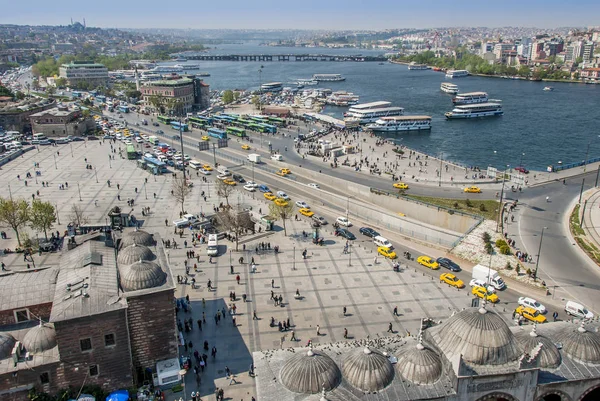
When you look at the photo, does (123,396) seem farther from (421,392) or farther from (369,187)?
(369,187)

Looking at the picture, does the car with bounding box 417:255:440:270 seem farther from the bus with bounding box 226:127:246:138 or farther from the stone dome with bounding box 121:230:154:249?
the bus with bounding box 226:127:246:138

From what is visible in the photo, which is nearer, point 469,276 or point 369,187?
point 469,276

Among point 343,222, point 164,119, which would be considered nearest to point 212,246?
point 343,222

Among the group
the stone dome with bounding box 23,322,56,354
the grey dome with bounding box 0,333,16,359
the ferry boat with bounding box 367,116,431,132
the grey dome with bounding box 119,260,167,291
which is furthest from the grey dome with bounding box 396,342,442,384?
the ferry boat with bounding box 367,116,431,132

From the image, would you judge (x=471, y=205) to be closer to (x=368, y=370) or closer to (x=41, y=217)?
(x=368, y=370)

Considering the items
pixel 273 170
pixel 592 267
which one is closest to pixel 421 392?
pixel 592 267

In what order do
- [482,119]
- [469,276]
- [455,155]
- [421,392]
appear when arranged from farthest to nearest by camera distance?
[482,119] → [455,155] → [469,276] → [421,392]
